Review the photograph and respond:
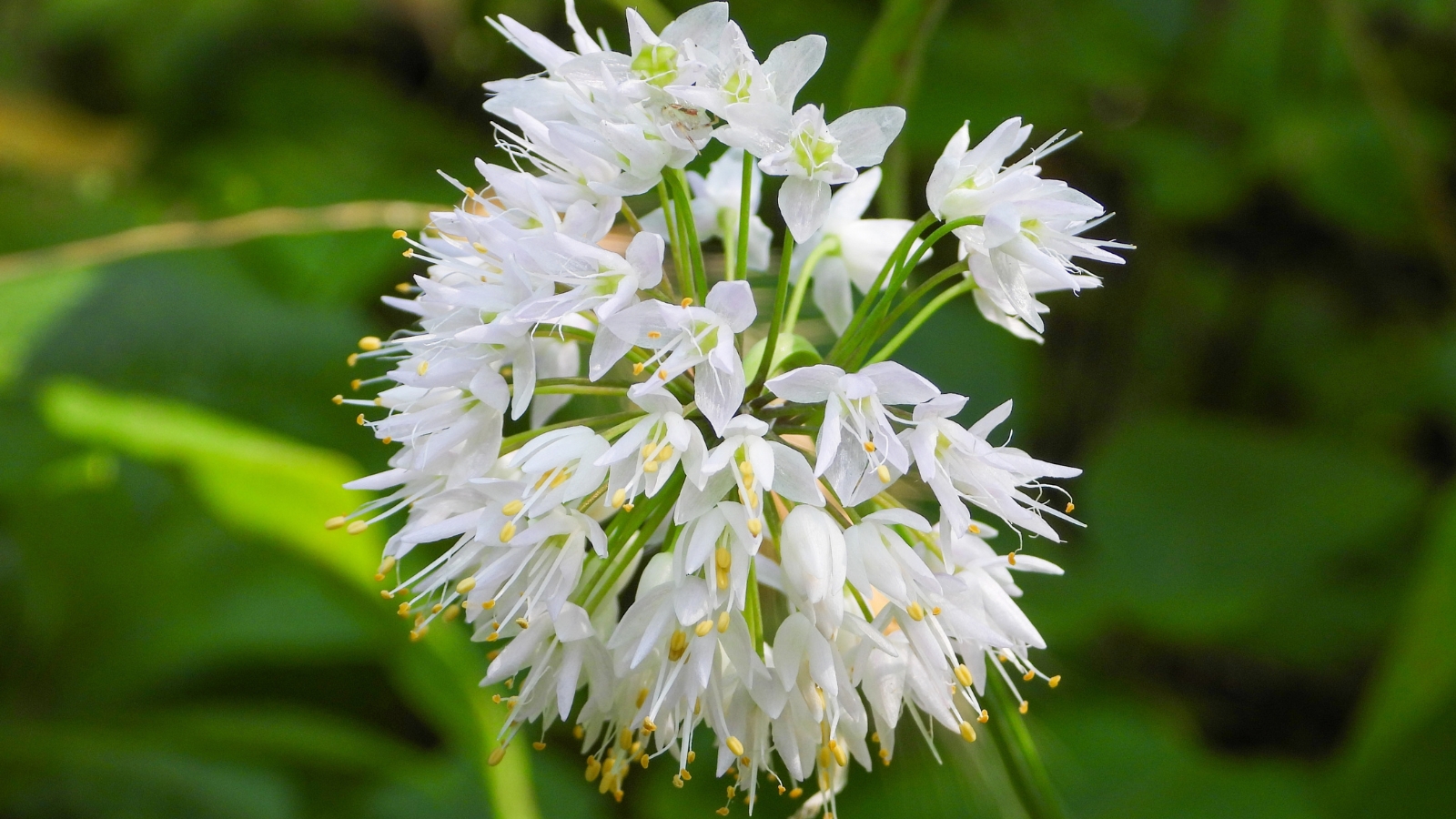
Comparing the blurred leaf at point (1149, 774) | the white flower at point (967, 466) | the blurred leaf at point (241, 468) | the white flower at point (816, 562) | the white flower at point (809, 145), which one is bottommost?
the blurred leaf at point (1149, 774)

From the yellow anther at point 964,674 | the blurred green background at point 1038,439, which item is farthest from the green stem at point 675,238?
the blurred green background at point 1038,439

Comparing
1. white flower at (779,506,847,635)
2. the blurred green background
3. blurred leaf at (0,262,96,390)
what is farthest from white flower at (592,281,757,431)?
blurred leaf at (0,262,96,390)

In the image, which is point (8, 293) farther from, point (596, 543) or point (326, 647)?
point (596, 543)

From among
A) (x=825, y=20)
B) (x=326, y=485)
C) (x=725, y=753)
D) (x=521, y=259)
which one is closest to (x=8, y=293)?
(x=326, y=485)

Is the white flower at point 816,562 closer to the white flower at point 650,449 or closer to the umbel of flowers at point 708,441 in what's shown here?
the umbel of flowers at point 708,441

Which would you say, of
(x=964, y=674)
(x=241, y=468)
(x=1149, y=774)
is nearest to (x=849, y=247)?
(x=964, y=674)

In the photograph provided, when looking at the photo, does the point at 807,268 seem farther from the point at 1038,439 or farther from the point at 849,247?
the point at 1038,439
